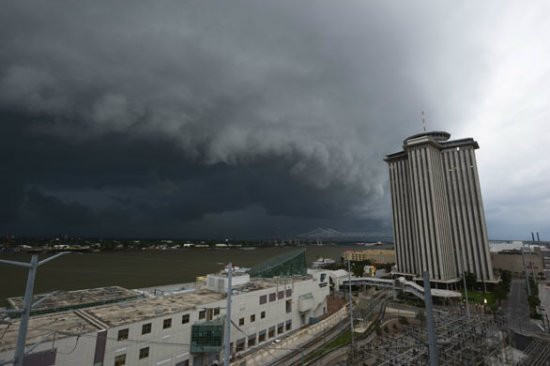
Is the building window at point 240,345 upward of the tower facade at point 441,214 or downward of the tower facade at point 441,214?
downward

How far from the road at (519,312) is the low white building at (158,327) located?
3582cm

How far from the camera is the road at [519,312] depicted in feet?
155

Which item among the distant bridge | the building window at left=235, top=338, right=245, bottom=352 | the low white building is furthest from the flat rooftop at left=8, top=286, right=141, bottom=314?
the distant bridge

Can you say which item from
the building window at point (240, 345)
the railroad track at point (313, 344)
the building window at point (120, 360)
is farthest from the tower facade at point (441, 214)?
the building window at point (120, 360)

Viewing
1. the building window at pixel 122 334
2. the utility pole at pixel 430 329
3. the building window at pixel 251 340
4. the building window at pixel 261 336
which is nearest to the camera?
the utility pole at pixel 430 329

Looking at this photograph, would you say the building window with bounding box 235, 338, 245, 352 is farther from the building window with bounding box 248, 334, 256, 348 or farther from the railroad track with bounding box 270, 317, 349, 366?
the railroad track with bounding box 270, 317, 349, 366

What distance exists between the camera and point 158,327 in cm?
3312

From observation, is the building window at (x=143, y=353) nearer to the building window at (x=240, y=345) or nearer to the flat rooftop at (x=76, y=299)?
the flat rooftop at (x=76, y=299)

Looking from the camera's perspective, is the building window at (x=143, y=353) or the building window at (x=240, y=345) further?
the building window at (x=240, y=345)

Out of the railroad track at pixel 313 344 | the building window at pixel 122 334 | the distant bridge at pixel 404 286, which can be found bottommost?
the railroad track at pixel 313 344

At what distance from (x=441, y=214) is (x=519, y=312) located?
44158 mm

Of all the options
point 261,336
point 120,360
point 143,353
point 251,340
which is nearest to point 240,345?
point 251,340

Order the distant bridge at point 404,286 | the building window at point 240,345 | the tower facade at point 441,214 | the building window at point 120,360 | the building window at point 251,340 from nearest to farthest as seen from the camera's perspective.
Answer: the building window at point 120,360
the building window at point 240,345
the building window at point 251,340
the distant bridge at point 404,286
the tower facade at point 441,214

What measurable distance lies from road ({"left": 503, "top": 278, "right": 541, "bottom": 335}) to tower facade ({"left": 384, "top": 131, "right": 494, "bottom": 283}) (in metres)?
12.0
